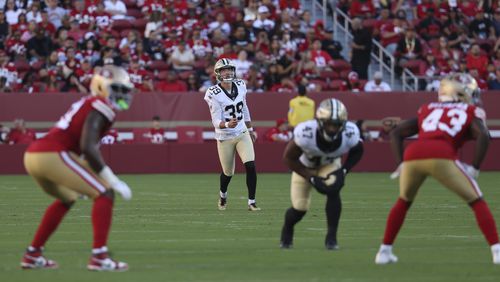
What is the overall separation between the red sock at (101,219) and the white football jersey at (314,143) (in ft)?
7.25

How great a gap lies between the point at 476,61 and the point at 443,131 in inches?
762

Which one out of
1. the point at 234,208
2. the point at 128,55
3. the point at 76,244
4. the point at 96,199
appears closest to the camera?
the point at 96,199

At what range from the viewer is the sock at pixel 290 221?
11156 mm

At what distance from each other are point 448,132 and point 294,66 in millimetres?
17966

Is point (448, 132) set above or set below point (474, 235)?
above

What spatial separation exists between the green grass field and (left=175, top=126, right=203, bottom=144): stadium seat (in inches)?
281

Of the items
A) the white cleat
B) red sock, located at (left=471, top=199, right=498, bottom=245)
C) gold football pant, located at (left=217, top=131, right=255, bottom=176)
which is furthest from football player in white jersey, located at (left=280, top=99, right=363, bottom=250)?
gold football pant, located at (left=217, top=131, right=255, bottom=176)

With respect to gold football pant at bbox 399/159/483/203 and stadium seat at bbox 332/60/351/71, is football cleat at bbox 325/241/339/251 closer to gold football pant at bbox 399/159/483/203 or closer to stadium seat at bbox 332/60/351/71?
gold football pant at bbox 399/159/483/203

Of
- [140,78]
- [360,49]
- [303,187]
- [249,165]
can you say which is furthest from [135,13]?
[303,187]

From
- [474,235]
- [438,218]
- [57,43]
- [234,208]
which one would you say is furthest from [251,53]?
[474,235]

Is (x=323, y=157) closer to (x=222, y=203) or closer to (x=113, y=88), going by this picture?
(x=113, y=88)

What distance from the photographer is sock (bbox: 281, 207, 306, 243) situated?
11.2 metres

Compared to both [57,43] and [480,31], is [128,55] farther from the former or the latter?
[480,31]

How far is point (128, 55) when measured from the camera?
2706 centimetres
